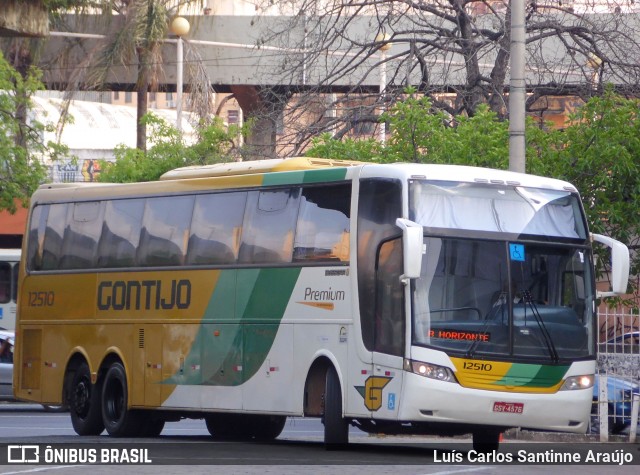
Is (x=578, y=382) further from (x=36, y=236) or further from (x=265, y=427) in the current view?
(x=36, y=236)

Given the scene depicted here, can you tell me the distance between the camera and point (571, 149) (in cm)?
2041

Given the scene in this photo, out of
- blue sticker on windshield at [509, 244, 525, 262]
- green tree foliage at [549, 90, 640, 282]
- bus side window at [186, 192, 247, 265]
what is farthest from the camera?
green tree foliage at [549, 90, 640, 282]

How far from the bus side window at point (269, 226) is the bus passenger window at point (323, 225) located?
16 cm

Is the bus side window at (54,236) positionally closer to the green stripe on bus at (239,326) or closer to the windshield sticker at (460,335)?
the green stripe on bus at (239,326)

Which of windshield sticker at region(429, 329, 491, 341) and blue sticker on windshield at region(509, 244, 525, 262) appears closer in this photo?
windshield sticker at region(429, 329, 491, 341)

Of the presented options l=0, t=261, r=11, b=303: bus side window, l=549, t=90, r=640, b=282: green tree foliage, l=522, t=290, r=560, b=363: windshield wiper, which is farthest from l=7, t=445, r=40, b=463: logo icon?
l=0, t=261, r=11, b=303: bus side window

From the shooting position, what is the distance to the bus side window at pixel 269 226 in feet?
51.8

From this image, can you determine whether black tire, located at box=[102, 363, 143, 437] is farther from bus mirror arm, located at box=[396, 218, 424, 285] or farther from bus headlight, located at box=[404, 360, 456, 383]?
bus mirror arm, located at box=[396, 218, 424, 285]

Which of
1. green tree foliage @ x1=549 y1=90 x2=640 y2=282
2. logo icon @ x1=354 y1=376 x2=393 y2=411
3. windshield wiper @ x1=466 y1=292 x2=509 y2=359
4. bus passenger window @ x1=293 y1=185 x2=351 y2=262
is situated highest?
Answer: green tree foliage @ x1=549 y1=90 x2=640 y2=282

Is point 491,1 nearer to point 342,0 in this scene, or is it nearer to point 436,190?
point 342,0

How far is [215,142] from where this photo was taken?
117 ft

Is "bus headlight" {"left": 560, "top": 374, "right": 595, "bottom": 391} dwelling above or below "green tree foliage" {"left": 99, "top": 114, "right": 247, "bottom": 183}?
below

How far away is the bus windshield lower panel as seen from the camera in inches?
549

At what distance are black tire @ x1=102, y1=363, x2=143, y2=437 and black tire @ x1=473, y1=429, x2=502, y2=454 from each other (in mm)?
4918
